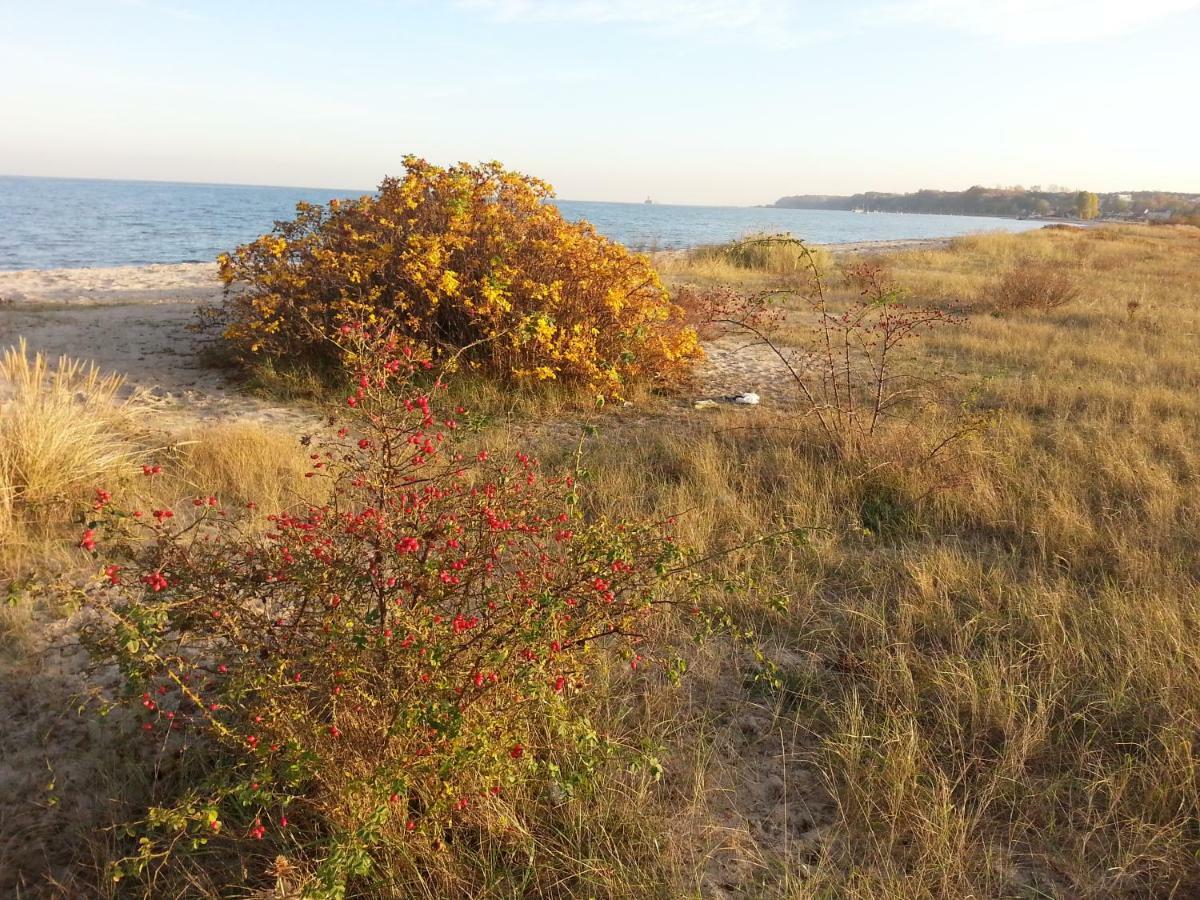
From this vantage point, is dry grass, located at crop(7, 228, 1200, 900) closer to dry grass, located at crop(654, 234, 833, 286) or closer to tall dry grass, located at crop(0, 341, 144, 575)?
tall dry grass, located at crop(0, 341, 144, 575)

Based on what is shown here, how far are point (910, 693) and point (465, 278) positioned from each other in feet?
17.5

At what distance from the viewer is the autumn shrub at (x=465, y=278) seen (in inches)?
253

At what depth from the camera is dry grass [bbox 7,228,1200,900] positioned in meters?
1.90

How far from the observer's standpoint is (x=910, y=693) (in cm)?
252

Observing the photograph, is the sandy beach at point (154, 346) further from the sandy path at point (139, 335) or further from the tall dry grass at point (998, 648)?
the tall dry grass at point (998, 648)

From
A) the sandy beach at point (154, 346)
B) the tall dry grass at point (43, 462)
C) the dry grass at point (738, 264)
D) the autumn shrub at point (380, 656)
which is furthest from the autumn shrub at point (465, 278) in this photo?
the dry grass at point (738, 264)

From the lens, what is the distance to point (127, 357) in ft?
24.6

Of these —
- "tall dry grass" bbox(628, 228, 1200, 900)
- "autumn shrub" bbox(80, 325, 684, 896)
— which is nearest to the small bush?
"tall dry grass" bbox(628, 228, 1200, 900)

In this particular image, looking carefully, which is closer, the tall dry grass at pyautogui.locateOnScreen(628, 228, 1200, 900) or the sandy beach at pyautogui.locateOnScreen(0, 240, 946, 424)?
the tall dry grass at pyautogui.locateOnScreen(628, 228, 1200, 900)

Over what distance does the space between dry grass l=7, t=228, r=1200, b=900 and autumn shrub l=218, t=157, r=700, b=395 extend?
74.3 inches

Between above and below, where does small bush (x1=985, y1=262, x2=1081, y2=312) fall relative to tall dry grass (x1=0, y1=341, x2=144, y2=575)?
above

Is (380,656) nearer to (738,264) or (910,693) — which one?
(910,693)

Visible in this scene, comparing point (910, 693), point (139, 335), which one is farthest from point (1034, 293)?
point (139, 335)

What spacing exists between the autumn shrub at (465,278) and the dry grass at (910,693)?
1.89m
